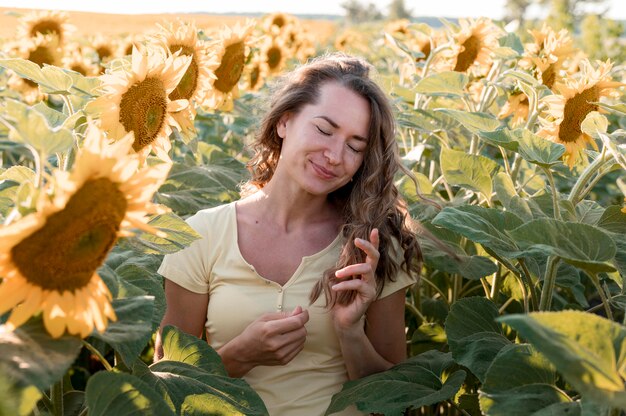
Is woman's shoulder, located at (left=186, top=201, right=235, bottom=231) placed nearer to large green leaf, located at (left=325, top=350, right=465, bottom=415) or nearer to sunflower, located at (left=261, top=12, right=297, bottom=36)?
large green leaf, located at (left=325, top=350, right=465, bottom=415)

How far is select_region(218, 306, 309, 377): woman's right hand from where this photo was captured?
1854 millimetres

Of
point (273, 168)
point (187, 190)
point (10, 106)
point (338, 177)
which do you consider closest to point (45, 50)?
point (187, 190)

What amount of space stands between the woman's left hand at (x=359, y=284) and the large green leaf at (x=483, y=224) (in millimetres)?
169

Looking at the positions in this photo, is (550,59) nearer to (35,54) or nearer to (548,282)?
(548,282)

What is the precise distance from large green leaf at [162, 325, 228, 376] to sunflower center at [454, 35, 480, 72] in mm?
1759

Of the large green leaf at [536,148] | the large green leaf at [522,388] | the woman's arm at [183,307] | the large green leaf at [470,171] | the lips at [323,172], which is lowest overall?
the woman's arm at [183,307]

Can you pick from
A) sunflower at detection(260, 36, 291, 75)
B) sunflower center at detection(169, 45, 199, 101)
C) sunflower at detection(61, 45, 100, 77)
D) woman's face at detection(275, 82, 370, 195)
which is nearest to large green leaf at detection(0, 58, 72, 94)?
sunflower center at detection(169, 45, 199, 101)

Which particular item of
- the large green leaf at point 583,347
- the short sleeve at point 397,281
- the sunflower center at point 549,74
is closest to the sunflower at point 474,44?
the sunflower center at point 549,74

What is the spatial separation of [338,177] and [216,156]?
112 centimetres

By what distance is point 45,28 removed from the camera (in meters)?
3.47

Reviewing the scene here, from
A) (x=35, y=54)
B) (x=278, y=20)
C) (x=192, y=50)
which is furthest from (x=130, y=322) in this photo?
(x=278, y=20)

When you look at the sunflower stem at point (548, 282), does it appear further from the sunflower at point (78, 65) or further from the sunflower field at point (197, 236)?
the sunflower at point (78, 65)

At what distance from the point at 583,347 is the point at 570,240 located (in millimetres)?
443

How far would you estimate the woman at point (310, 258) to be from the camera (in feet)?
6.40
